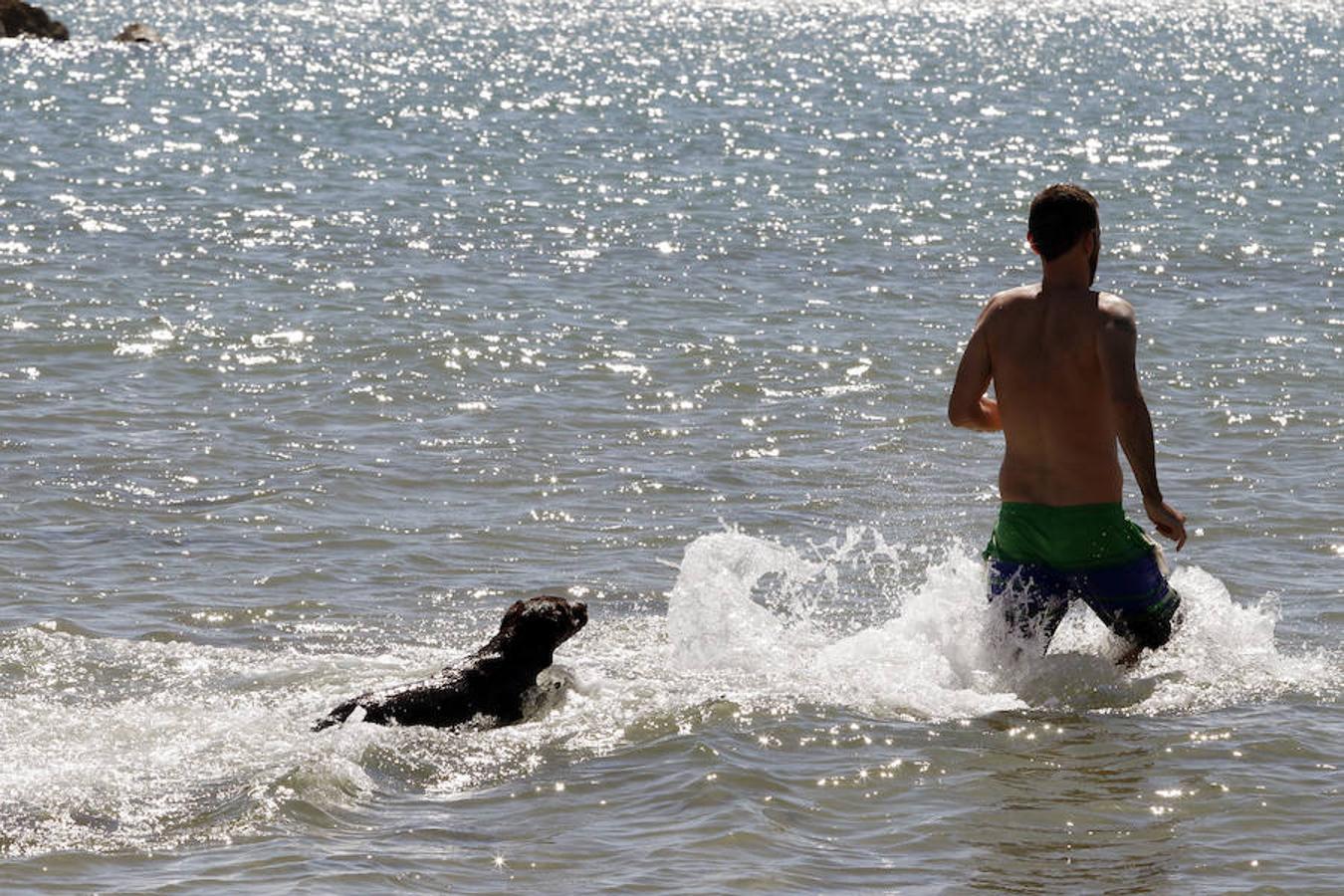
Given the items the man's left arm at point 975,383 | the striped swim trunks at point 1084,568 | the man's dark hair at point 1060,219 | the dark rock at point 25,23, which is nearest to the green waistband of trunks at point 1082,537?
the striped swim trunks at point 1084,568

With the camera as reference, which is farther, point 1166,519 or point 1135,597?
point 1135,597

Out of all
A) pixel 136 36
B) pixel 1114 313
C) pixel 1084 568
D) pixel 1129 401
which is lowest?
pixel 1084 568

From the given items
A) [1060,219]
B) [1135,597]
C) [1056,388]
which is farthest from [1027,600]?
[1060,219]

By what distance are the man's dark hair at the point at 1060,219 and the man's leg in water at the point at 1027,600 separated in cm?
107

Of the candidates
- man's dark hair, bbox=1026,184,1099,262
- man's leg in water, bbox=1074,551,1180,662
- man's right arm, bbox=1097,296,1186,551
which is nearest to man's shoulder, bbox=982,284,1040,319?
man's dark hair, bbox=1026,184,1099,262

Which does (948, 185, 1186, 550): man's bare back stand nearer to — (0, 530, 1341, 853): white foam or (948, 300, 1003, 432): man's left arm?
(948, 300, 1003, 432): man's left arm

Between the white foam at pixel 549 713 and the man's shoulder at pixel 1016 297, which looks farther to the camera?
the man's shoulder at pixel 1016 297

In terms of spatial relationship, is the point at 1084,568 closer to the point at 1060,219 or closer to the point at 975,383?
the point at 975,383

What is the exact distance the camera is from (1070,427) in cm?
691

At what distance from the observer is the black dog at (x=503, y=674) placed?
6902 mm

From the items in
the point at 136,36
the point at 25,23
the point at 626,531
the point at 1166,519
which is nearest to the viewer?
the point at 1166,519

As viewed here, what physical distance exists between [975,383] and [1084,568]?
2.37 feet

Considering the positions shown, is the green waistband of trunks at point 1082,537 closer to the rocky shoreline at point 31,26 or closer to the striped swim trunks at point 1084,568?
the striped swim trunks at point 1084,568

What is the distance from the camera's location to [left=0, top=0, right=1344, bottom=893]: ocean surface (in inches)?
243
